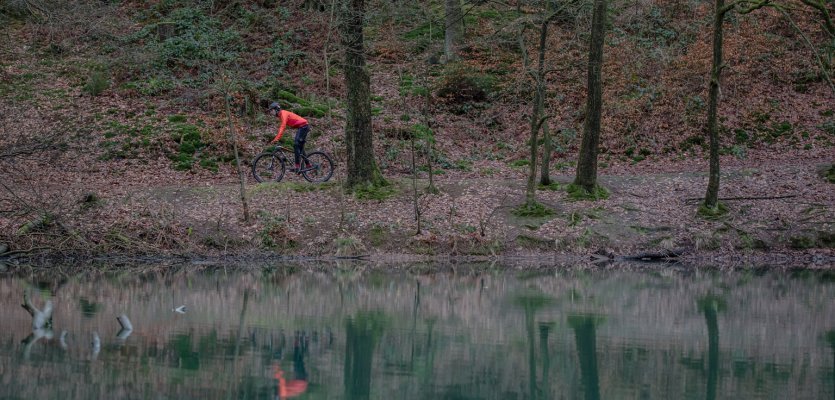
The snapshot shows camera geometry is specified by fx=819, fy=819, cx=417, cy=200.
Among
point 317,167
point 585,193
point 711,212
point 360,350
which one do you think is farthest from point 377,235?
point 360,350

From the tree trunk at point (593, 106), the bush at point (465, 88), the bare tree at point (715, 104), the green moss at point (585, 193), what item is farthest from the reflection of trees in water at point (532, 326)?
the bush at point (465, 88)

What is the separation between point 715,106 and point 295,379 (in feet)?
48.3

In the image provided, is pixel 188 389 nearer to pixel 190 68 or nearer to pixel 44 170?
pixel 44 170

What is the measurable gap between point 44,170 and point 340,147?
833 cm

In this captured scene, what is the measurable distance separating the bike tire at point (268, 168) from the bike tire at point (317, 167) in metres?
0.69

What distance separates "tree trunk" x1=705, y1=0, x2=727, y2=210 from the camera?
767 inches

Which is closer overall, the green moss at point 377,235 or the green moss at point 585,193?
the green moss at point 377,235

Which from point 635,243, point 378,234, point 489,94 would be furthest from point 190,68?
point 635,243

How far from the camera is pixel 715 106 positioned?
1988 cm

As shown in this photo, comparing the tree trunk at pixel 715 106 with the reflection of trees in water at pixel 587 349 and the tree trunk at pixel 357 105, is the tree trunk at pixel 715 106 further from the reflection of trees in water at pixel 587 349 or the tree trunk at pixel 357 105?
the reflection of trees in water at pixel 587 349

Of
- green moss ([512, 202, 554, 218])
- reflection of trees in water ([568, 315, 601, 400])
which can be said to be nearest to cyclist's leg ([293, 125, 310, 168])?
green moss ([512, 202, 554, 218])

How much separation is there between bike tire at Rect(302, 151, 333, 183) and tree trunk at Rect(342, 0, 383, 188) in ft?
2.26

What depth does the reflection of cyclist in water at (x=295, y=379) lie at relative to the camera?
8.02 meters

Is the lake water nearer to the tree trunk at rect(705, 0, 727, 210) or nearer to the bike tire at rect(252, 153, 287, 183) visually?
the tree trunk at rect(705, 0, 727, 210)
